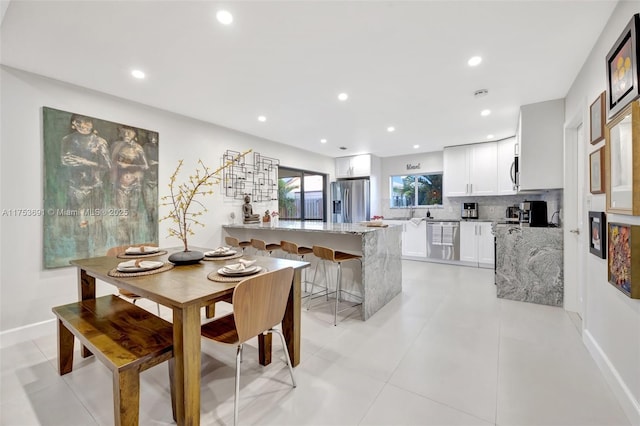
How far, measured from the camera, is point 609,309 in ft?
6.12

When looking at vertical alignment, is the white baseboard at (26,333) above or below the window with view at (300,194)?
below

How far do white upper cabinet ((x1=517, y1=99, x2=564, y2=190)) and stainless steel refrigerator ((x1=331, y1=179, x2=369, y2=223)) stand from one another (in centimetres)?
322

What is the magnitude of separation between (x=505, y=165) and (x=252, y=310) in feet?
17.7

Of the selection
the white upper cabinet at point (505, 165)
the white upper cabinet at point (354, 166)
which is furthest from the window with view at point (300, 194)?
the white upper cabinet at point (505, 165)

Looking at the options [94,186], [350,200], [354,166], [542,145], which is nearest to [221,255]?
[94,186]

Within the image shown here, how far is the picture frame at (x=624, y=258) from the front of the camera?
1.49 m

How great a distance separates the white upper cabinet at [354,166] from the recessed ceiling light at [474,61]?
383 cm

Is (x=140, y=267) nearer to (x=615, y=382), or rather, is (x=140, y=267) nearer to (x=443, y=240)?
(x=615, y=382)

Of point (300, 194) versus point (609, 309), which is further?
point (300, 194)

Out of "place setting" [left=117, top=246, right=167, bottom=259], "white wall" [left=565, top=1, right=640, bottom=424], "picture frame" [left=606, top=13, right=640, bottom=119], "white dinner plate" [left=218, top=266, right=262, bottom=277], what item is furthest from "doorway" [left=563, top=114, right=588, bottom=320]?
"place setting" [left=117, top=246, right=167, bottom=259]

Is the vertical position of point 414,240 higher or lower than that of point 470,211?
lower

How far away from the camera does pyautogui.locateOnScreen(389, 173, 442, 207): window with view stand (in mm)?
6273

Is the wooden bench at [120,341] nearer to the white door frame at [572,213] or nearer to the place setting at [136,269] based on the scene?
the place setting at [136,269]

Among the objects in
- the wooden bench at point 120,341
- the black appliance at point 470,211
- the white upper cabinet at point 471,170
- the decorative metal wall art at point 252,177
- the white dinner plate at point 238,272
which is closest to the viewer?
the wooden bench at point 120,341
